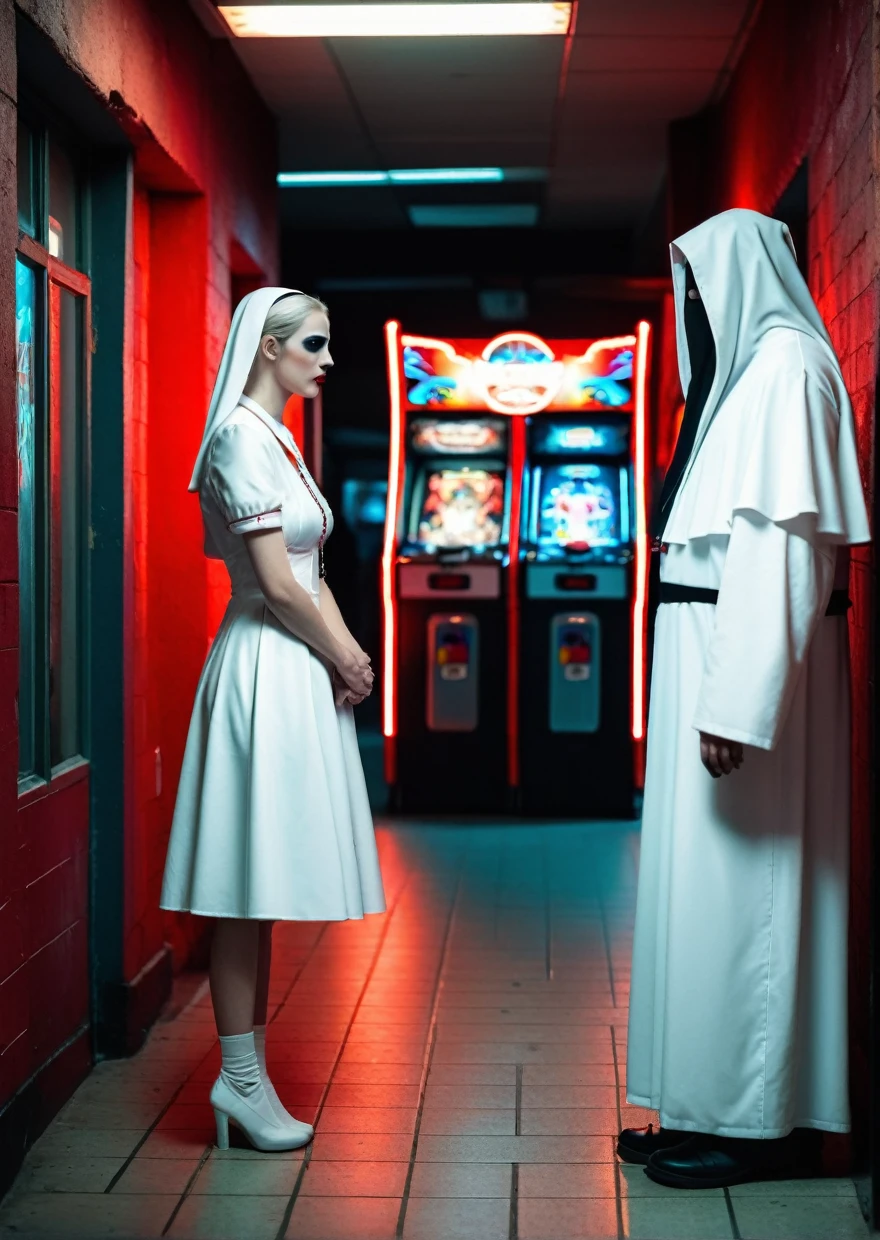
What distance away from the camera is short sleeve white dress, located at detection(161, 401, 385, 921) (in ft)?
9.32

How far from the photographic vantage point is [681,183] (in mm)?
6285

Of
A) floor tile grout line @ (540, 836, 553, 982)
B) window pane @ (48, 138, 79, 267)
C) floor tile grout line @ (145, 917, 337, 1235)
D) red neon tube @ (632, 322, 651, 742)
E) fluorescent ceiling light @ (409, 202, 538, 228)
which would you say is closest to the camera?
floor tile grout line @ (145, 917, 337, 1235)

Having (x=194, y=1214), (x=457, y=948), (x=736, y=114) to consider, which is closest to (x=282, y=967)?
(x=457, y=948)

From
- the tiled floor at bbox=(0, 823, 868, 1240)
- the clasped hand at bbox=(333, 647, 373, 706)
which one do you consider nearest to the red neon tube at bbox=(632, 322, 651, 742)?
the tiled floor at bbox=(0, 823, 868, 1240)

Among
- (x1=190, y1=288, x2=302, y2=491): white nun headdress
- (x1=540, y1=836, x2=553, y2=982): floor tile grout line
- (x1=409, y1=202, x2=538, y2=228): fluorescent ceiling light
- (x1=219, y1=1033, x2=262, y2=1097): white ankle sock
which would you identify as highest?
(x1=409, y1=202, x2=538, y2=228): fluorescent ceiling light

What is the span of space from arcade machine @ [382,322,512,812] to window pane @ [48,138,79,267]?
344cm

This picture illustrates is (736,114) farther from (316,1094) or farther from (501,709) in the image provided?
(316,1094)

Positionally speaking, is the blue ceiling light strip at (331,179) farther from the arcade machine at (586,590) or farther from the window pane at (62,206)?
the window pane at (62,206)

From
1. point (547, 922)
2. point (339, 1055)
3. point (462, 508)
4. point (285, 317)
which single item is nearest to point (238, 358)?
point (285, 317)

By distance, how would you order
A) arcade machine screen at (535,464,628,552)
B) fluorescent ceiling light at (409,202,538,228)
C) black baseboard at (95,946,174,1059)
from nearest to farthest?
black baseboard at (95,946,174,1059)
arcade machine screen at (535,464,628,552)
fluorescent ceiling light at (409,202,538,228)

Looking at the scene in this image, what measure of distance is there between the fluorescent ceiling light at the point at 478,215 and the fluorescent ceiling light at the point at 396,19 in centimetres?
407

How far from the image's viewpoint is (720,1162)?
2.80 m

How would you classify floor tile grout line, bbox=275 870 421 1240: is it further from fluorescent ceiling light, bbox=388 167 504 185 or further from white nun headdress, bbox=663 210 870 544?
fluorescent ceiling light, bbox=388 167 504 185

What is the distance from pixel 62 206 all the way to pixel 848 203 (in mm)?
1794
